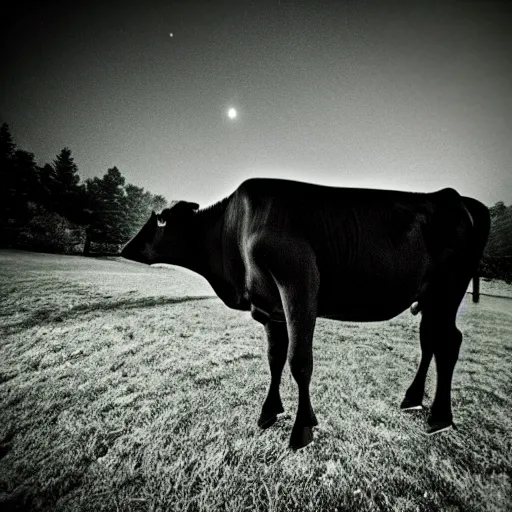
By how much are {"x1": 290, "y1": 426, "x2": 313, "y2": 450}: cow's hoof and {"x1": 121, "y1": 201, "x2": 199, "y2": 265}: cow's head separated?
8.08 ft

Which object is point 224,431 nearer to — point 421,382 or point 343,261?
point 343,261

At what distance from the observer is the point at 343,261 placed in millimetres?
2598

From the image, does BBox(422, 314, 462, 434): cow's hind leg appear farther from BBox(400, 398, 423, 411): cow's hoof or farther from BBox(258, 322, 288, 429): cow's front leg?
BBox(258, 322, 288, 429): cow's front leg

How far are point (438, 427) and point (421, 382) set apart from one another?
22.7 inches

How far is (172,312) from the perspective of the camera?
8.00 meters

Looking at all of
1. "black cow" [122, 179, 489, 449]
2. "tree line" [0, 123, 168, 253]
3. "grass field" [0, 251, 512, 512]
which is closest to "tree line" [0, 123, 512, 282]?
"tree line" [0, 123, 168, 253]

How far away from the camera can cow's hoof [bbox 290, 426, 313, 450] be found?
2.48 m

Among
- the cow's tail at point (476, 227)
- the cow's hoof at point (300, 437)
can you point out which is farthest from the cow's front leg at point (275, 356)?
the cow's tail at point (476, 227)

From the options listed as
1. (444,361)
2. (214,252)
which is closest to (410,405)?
(444,361)

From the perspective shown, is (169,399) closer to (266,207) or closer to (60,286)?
(266,207)

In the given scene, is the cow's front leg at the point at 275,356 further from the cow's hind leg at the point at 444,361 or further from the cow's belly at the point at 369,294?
the cow's hind leg at the point at 444,361

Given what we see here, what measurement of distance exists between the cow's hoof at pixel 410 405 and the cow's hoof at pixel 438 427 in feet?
1.19

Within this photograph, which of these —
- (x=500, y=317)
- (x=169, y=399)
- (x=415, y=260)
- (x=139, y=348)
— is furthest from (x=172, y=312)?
(x=500, y=317)

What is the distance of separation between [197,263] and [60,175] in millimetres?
46313
